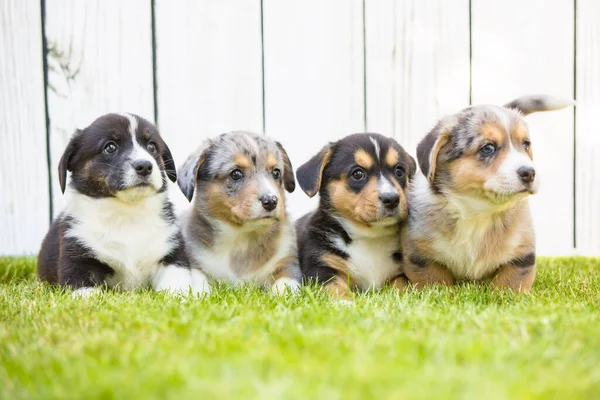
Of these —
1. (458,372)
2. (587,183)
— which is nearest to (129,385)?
(458,372)

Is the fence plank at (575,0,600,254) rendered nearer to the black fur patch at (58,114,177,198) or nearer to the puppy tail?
the puppy tail

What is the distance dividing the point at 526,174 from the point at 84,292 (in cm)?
249

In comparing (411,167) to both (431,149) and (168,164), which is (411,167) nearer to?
(431,149)

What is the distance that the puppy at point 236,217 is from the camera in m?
4.09

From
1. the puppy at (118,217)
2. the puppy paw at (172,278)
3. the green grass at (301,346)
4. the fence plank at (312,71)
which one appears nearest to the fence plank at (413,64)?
the fence plank at (312,71)

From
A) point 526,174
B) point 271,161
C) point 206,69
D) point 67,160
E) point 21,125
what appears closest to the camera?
point 526,174

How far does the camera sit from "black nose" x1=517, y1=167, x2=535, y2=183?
3.44 meters

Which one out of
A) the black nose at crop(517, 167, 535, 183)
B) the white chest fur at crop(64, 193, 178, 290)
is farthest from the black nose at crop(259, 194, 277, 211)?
the black nose at crop(517, 167, 535, 183)

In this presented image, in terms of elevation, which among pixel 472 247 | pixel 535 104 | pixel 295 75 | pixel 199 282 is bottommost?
pixel 199 282

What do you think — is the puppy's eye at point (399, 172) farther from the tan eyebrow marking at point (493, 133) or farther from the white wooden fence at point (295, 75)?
the white wooden fence at point (295, 75)

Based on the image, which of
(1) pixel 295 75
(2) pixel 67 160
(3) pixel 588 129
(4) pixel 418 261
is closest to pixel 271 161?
(4) pixel 418 261

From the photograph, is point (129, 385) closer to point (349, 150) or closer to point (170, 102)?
point (349, 150)

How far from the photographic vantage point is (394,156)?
413 centimetres

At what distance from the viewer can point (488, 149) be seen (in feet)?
12.1
